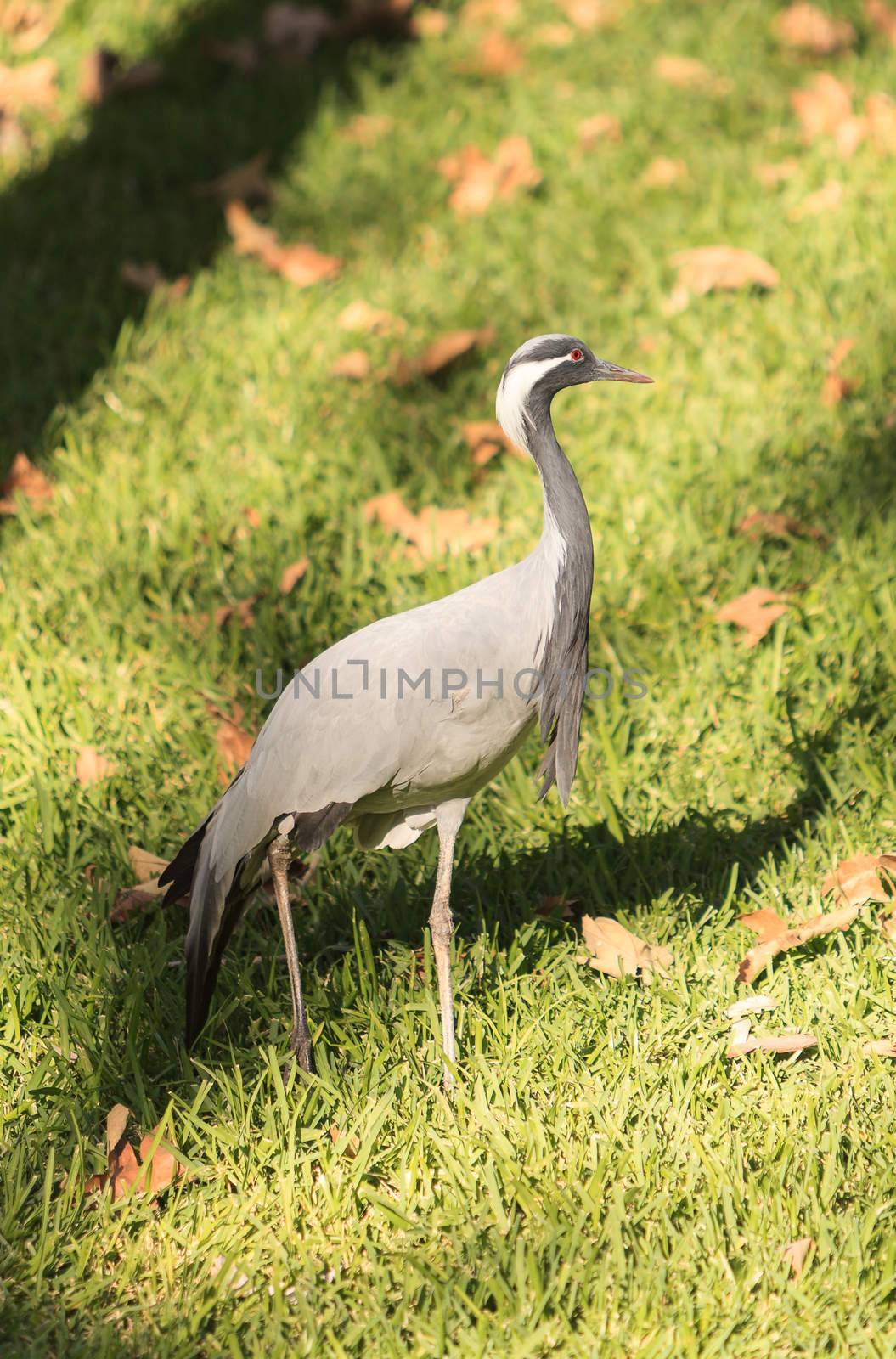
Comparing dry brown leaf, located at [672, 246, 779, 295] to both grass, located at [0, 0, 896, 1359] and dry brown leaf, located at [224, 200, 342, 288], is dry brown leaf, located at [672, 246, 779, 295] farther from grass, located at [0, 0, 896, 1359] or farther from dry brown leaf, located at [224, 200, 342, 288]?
dry brown leaf, located at [224, 200, 342, 288]

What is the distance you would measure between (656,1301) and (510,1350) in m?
0.29

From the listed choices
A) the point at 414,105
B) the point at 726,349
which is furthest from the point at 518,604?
the point at 414,105

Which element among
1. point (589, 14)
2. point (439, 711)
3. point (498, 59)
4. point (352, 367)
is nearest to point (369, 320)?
point (352, 367)

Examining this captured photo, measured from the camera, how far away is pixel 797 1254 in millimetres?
2619

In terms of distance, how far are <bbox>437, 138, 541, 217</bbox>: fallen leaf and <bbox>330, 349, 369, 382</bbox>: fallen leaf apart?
1.44 metres

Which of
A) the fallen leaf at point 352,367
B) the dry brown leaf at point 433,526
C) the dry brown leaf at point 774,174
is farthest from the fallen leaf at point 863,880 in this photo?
the dry brown leaf at point 774,174

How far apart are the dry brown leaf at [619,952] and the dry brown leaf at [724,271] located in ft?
11.2

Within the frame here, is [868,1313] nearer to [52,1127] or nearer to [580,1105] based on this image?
[580,1105]

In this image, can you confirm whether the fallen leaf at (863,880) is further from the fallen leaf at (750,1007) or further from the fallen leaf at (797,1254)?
the fallen leaf at (797,1254)

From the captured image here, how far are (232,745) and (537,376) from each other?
1675 mm

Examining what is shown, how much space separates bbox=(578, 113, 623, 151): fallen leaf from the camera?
6.88 m

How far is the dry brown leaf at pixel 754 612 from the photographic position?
4.32m

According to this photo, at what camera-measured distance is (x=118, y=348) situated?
6016mm

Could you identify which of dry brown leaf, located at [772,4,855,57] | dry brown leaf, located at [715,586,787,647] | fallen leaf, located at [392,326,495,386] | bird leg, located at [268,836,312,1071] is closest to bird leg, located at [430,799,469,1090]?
bird leg, located at [268,836,312,1071]
